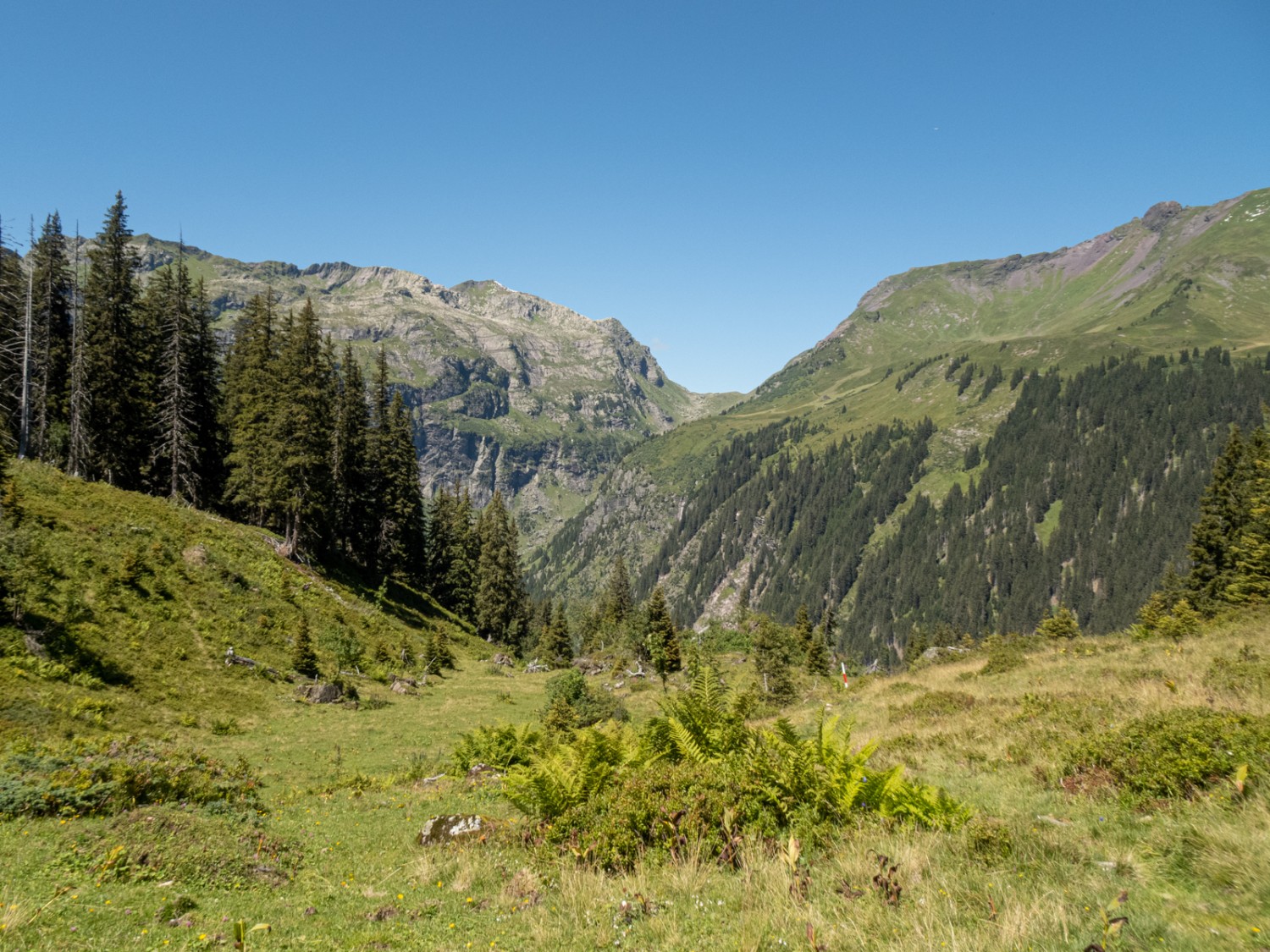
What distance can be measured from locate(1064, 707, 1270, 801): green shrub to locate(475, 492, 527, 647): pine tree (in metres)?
64.2

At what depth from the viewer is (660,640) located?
46.3 m

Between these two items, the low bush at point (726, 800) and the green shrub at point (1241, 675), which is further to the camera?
the green shrub at point (1241, 675)

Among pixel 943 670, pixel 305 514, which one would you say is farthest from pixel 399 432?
pixel 943 670

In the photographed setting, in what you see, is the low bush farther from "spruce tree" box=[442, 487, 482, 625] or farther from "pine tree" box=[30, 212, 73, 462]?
"spruce tree" box=[442, 487, 482, 625]

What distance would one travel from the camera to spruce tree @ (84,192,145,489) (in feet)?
134

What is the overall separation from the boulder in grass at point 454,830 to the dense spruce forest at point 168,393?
3691cm

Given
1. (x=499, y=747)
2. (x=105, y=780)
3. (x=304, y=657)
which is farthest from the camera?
(x=304, y=657)

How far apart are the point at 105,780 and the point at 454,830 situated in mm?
6921

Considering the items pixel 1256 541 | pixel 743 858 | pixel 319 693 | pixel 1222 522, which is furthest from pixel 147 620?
pixel 1222 522

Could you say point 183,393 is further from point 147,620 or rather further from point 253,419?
point 147,620

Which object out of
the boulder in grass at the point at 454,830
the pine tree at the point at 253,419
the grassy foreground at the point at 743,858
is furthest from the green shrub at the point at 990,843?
the pine tree at the point at 253,419

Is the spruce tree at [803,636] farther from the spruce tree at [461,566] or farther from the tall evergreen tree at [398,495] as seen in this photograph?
the tall evergreen tree at [398,495]

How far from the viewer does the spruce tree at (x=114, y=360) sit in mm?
40969

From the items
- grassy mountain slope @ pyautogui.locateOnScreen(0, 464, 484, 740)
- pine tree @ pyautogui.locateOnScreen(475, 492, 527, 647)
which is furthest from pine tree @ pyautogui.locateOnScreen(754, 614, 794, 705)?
pine tree @ pyautogui.locateOnScreen(475, 492, 527, 647)
